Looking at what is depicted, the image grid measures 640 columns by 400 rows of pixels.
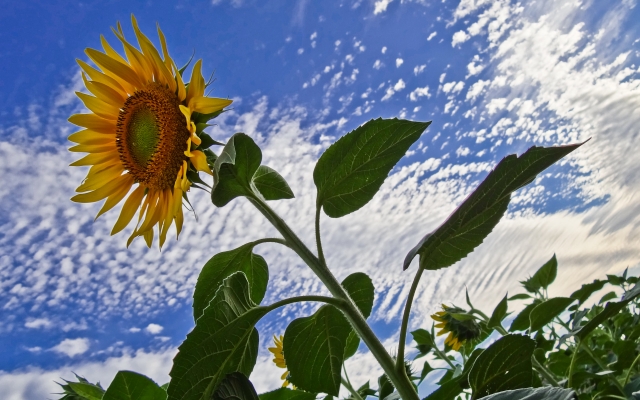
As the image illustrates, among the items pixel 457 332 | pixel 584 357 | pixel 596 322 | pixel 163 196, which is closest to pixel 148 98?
pixel 163 196

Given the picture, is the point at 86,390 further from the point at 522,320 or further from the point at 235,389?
the point at 522,320

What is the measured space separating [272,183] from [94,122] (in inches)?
30.4

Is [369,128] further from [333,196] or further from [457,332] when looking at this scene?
[457,332]

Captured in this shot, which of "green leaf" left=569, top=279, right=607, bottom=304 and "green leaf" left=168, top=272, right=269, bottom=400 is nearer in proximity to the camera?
Answer: "green leaf" left=168, top=272, right=269, bottom=400

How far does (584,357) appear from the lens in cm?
218

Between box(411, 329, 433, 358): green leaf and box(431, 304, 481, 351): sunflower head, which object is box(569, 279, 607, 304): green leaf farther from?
box(431, 304, 481, 351): sunflower head

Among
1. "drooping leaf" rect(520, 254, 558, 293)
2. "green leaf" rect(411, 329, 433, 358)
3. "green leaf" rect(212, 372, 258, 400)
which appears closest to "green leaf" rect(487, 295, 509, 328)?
"drooping leaf" rect(520, 254, 558, 293)

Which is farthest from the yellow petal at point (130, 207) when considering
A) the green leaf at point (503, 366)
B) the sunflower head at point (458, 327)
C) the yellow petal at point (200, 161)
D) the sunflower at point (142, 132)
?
the sunflower head at point (458, 327)

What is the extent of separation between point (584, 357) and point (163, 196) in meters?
1.71

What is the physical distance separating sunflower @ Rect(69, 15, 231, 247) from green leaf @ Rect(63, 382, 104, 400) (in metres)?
0.40

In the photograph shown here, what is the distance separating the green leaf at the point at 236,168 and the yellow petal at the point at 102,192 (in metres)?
0.68

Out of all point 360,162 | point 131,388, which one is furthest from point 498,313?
point 131,388

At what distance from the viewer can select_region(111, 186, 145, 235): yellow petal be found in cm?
166

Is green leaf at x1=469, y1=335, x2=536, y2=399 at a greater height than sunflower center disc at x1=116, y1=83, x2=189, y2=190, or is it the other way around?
sunflower center disc at x1=116, y1=83, x2=189, y2=190
